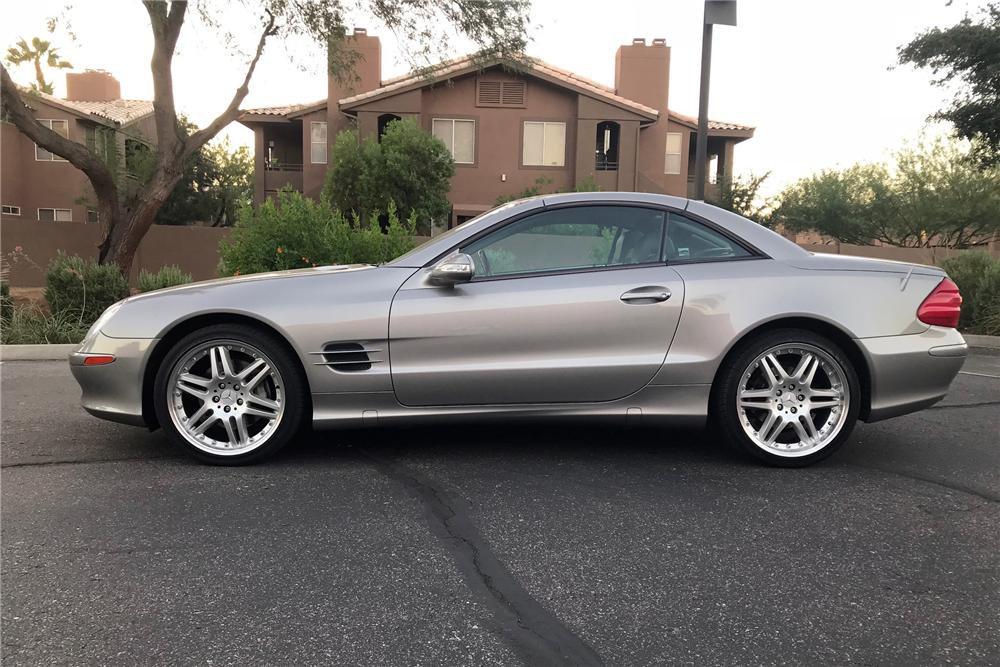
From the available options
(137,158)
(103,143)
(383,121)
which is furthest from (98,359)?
(137,158)

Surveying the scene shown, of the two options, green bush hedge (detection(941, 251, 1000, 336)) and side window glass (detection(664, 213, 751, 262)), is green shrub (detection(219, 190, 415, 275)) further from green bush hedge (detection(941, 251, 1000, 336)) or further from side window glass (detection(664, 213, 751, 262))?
green bush hedge (detection(941, 251, 1000, 336))

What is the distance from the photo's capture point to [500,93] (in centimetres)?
2544

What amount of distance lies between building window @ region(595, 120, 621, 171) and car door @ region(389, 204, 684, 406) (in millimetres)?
22857

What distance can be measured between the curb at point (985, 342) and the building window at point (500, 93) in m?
17.6

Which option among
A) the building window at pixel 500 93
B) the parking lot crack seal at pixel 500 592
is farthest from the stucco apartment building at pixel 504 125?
the parking lot crack seal at pixel 500 592

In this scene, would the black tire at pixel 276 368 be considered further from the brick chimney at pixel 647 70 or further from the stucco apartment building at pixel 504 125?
the brick chimney at pixel 647 70

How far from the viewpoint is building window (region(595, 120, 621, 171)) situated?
26.3m

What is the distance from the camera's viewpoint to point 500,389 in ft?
13.3

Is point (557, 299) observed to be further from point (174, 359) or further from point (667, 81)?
point (667, 81)

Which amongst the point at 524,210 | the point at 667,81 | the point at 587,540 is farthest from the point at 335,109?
the point at 587,540

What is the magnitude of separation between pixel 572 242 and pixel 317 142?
24.6 metres

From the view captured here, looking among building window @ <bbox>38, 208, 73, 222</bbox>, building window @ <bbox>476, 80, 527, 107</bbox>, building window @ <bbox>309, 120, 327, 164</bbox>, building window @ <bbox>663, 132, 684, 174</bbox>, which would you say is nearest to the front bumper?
building window @ <bbox>476, 80, 527, 107</bbox>

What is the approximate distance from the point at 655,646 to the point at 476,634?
0.56 meters

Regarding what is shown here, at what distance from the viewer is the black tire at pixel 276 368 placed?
13.2ft
